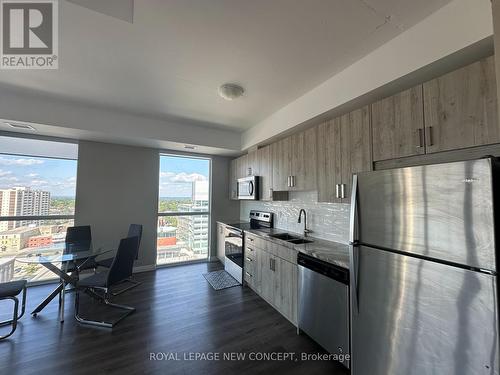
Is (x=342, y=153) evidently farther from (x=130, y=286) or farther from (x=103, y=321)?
(x=130, y=286)

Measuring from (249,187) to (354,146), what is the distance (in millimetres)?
2229

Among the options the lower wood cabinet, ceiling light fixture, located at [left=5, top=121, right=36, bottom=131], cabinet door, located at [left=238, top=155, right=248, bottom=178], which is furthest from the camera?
cabinet door, located at [left=238, top=155, right=248, bottom=178]

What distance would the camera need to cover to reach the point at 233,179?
5.00 metres

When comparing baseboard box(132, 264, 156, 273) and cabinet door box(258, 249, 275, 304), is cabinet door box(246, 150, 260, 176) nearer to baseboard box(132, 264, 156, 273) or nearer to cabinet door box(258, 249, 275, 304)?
cabinet door box(258, 249, 275, 304)

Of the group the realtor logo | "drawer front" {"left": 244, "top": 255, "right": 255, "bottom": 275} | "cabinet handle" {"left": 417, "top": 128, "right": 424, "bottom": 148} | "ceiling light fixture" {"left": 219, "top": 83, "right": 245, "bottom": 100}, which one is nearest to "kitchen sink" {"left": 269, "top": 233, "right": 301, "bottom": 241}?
"drawer front" {"left": 244, "top": 255, "right": 255, "bottom": 275}

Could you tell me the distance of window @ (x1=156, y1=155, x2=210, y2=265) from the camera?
461 cm

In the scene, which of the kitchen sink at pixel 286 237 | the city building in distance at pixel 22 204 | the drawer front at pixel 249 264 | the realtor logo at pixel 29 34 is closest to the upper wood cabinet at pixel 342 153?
the kitchen sink at pixel 286 237

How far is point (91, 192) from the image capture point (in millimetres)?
3918

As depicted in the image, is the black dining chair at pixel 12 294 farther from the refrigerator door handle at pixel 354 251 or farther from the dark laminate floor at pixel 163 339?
the refrigerator door handle at pixel 354 251

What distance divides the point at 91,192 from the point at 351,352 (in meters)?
4.50

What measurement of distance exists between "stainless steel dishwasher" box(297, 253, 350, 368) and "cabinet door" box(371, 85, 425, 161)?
111cm

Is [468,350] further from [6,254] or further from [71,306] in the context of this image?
[6,254]

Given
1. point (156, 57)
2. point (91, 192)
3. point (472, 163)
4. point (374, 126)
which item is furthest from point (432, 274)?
point (91, 192)

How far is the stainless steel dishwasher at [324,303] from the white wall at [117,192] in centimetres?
335
